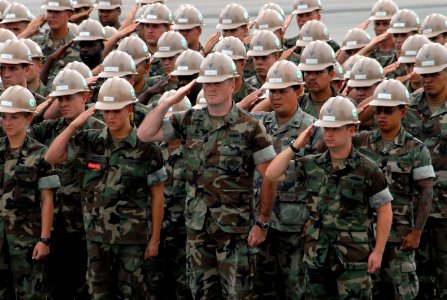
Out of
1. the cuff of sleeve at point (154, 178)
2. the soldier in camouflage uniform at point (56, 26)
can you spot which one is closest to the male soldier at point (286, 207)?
the cuff of sleeve at point (154, 178)

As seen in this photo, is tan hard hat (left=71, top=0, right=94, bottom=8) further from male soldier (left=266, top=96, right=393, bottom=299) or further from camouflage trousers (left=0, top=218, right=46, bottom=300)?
male soldier (left=266, top=96, right=393, bottom=299)

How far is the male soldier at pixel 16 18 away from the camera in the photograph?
17.8 meters

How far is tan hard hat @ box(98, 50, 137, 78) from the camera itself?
47.9 ft

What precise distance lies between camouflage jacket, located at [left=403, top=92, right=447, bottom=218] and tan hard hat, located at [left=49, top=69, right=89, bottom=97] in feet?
9.25

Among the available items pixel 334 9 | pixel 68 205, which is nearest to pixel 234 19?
pixel 68 205

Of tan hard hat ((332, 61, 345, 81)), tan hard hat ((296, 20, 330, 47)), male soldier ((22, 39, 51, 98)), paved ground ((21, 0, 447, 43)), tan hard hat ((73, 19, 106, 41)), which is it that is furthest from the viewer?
paved ground ((21, 0, 447, 43))

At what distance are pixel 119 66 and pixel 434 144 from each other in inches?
114

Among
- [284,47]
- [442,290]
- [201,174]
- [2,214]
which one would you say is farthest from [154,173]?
[284,47]

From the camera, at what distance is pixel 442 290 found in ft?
45.7

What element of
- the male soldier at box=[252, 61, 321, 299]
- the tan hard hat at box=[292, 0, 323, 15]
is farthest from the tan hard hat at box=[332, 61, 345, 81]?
the tan hard hat at box=[292, 0, 323, 15]

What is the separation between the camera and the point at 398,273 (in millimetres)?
13273

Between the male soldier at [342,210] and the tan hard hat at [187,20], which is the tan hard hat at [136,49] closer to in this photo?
the tan hard hat at [187,20]

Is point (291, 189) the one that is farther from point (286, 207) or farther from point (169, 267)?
point (169, 267)

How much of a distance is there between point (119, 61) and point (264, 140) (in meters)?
2.36
